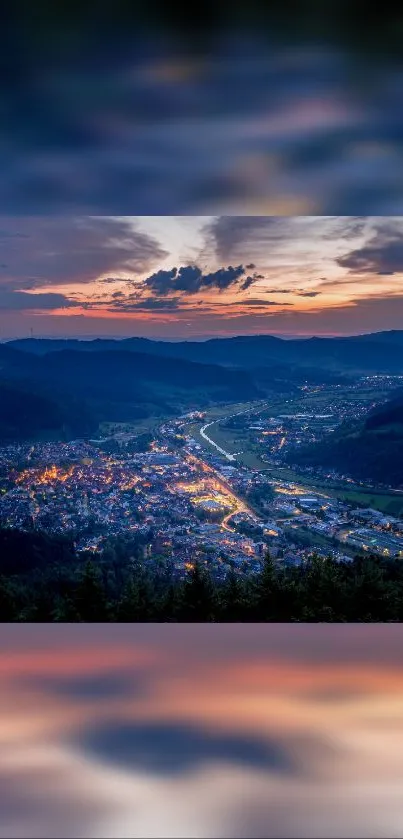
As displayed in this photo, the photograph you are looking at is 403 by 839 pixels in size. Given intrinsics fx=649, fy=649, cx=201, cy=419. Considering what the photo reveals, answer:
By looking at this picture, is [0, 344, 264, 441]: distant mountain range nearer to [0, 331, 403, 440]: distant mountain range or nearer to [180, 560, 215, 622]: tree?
[0, 331, 403, 440]: distant mountain range

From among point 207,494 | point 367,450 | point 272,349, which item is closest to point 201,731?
point 207,494

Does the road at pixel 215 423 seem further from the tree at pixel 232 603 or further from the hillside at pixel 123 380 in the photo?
the tree at pixel 232 603

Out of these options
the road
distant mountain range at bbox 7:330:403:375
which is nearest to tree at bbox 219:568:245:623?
the road

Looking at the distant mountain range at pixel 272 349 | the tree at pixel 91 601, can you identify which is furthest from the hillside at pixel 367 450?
the tree at pixel 91 601

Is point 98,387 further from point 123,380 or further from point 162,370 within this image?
point 162,370
